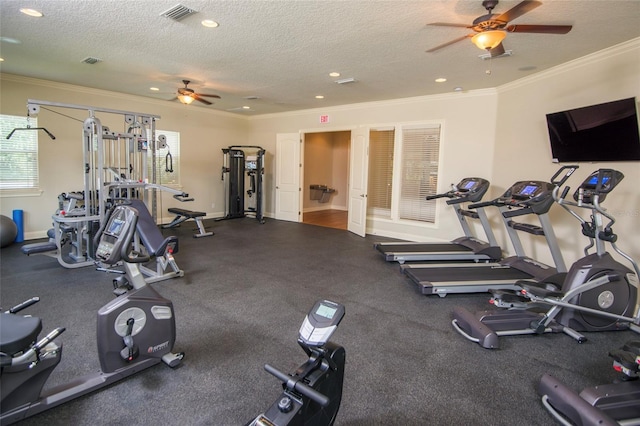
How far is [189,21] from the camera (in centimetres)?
327

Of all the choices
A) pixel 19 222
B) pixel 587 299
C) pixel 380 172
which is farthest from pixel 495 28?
pixel 19 222

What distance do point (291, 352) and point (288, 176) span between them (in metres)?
6.41

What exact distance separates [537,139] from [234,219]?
667 cm

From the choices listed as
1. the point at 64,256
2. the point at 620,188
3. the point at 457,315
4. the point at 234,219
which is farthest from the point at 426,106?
the point at 64,256

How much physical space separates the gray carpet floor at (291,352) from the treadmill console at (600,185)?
126 centimetres

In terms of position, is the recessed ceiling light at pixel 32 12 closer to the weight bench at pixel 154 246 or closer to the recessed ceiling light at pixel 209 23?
the recessed ceiling light at pixel 209 23

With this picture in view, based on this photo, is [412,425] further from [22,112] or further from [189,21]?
[22,112]

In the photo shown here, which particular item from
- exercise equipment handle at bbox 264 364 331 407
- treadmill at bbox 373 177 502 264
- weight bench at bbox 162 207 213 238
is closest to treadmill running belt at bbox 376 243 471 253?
treadmill at bbox 373 177 502 264

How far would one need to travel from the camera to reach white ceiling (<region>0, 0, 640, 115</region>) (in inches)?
117

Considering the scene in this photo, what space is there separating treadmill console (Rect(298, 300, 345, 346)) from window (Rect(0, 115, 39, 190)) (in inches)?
254

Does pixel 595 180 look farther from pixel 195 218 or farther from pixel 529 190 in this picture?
pixel 195 218

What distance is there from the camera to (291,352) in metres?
2.58

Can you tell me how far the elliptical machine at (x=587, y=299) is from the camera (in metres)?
2.88

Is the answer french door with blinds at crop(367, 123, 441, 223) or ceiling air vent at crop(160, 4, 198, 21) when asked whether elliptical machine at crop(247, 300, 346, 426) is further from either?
french door with blinds at crop(367, 123, 441, 223)
